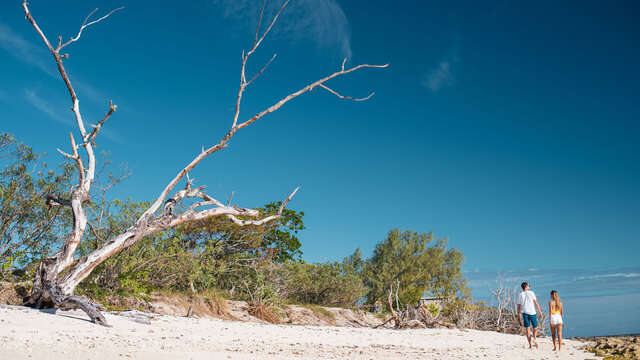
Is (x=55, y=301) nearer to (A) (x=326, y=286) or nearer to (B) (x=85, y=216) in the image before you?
(B) (x=85, y=216)

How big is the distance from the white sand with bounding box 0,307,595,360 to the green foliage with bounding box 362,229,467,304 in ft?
62.7

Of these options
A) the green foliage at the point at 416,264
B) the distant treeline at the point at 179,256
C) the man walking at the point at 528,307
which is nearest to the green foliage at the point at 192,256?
the distant treeline at the point at 179,256

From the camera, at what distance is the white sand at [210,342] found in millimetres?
6055

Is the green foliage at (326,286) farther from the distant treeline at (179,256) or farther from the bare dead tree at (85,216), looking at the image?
the bare dead tree at (85,216)

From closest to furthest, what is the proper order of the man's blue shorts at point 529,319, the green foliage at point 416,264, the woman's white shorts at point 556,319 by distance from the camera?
→ the man's blue shorts at point 529,319, the woman's white shorts at point 556,319, the green foliage at point 416,264

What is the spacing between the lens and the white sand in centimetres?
605

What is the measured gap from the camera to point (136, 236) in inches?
428

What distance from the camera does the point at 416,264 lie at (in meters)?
33.4

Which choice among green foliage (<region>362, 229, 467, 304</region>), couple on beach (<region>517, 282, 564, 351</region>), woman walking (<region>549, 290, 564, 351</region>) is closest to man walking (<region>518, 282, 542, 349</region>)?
couple on beach (<region>517, 282, 564, 351</region>)

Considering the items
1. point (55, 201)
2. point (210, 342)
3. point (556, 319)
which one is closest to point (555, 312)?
point (556, 319)

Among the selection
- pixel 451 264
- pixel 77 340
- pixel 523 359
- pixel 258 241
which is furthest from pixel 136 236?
pixel 451 264

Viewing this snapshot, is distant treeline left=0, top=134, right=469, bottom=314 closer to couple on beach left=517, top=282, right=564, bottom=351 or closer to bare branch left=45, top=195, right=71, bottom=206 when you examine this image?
bare branch left=45, top=195, right=71, bottom=206

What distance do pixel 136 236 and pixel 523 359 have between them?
352 inches

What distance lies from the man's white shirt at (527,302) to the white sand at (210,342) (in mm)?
913
